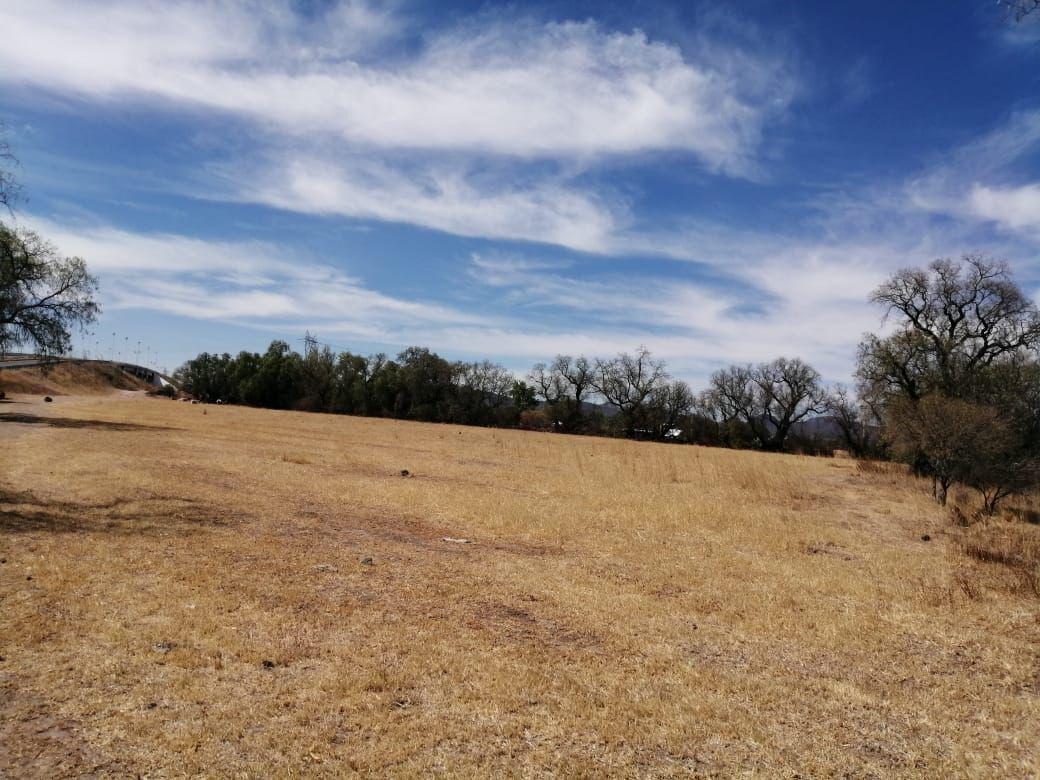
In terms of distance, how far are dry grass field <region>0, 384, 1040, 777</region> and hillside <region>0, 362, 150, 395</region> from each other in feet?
184

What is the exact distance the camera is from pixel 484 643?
234 inches

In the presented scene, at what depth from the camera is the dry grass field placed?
4109 millimetres

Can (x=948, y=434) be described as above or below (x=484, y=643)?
above

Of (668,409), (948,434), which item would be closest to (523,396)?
(668,409)

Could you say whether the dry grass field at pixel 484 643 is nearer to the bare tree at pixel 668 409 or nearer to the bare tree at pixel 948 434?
the bare tree at pixel 948 434

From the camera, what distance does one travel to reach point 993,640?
6.75 meters

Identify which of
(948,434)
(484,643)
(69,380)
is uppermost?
(948,434)

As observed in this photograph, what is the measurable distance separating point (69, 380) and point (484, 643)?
105524mm

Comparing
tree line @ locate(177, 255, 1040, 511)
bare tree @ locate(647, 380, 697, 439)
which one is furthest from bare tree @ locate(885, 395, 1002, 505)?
bare tree @ locate(647, 380, 697, 439)

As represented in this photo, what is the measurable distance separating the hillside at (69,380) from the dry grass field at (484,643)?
5601 centimetres

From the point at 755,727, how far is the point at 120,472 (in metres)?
14.5

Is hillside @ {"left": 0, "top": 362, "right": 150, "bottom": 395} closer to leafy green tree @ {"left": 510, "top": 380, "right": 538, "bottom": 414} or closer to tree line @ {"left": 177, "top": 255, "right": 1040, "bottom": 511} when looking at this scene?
tree line @ {"left": 177, "top": 255, "right": 1040, "bottom": 511}

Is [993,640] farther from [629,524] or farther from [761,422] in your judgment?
[761,422]

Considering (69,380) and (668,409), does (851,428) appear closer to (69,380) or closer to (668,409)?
(668,409)
